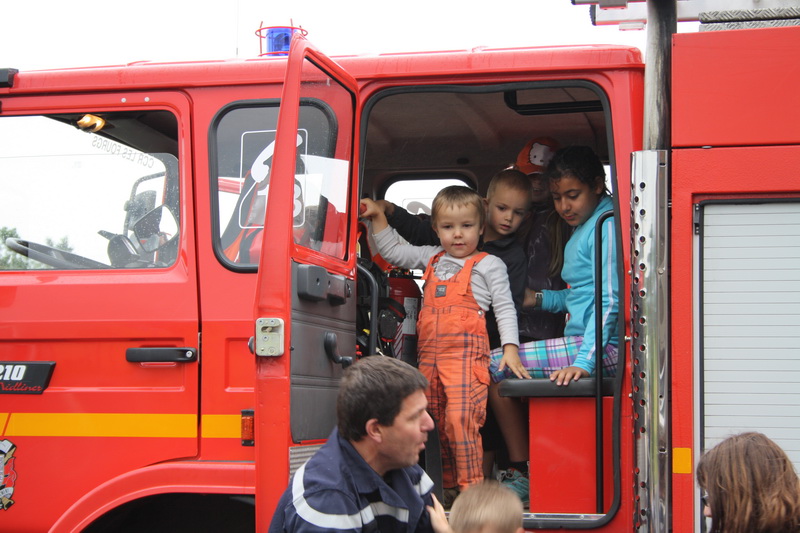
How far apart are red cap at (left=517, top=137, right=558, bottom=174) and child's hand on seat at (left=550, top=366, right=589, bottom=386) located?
135 cm

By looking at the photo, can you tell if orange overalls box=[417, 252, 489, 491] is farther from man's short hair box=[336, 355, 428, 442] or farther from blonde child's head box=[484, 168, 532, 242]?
man's short hair box=[336, 355, 428, 442]

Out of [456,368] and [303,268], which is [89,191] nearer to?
[303,268]

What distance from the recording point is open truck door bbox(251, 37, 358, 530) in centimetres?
280

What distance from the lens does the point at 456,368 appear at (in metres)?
3.53

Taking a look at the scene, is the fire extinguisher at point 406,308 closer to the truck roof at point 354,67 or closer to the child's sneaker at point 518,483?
the child's sneaker at point 518,483

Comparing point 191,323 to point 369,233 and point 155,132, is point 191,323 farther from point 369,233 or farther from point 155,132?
point 369,233

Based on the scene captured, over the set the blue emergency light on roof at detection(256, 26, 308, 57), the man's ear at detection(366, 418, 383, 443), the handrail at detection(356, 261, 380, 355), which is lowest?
the man's ear at detection(366, 418, 383, 443)

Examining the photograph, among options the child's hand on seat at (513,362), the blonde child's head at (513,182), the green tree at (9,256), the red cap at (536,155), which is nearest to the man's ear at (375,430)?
the child's hand on seat at (513,362)

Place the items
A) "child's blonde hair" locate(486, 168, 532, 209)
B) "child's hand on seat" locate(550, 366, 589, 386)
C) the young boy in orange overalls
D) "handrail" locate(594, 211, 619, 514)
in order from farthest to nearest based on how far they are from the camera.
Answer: "child's blonde hair" locate(486, 168, 532, 209), the young boy in orange overalls, "child's hand on seat" locate(550, 366, 589, 386), "handrail" locate(594, 211, 619, 514)

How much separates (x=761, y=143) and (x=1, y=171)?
2.99 m

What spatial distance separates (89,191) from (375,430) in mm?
1886

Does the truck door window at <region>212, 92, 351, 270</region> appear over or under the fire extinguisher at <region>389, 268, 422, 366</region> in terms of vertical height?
over

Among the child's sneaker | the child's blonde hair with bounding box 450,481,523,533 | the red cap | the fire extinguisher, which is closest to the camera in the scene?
the child's blonde hair with bounding box 450,481,523,533

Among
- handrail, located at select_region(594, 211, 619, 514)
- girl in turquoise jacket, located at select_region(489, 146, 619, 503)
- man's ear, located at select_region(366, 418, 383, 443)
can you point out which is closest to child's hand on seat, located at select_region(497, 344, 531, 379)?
girl in turquoise jacket, located at select_region(489, 146, 619, 503)
